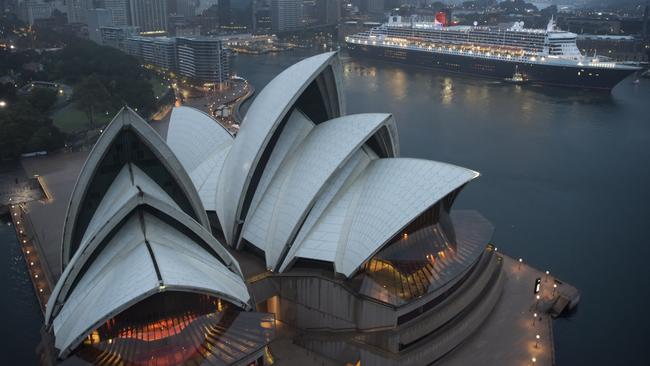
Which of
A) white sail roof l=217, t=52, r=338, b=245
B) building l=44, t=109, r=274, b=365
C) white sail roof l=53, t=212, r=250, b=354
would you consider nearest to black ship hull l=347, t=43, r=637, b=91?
white sail roof l=217, t=52, r=338, b=245

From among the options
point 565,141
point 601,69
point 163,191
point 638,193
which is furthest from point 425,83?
point 163,191

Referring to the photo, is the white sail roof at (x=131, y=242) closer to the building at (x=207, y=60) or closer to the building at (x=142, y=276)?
the building at (x=142, y=276)

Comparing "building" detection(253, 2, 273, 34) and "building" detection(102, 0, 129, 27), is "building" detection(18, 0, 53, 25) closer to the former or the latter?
"building" detection(102, 0, 129, 27)

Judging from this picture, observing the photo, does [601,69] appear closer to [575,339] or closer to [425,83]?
[425,83]

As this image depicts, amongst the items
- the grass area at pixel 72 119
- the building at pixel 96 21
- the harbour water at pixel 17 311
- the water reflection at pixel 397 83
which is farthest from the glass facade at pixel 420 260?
the building at pixel 96 21

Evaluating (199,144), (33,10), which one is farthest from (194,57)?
(33,10)

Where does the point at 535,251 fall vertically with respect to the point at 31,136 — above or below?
below
